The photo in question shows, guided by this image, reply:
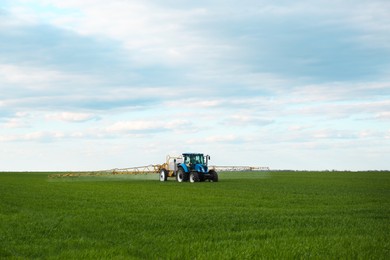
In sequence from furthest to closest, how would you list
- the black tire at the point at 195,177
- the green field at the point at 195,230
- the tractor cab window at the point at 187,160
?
the tractor cab window at the point at 187,160, the black tire at the point at 195,177, the green field at the point at 195,230

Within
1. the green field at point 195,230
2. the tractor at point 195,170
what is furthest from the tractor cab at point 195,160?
the green field at point 195,230

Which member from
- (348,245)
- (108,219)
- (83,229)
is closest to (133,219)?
(108,219)

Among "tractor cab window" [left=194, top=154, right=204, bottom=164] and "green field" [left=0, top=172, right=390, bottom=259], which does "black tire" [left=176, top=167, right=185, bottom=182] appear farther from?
"green field" [left=0, top=172, right=390, bottom=259]

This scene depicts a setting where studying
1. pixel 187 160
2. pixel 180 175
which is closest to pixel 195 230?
pixel 187 160

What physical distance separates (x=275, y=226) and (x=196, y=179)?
32.6 meters

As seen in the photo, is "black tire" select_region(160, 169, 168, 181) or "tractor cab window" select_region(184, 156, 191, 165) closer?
"tractor cab window" select_region(184, 156, 191, 165)

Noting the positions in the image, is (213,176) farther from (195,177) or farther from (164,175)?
(164,175)

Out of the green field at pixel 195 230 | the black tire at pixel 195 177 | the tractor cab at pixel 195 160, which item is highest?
the tractor cab at pixel 195 160

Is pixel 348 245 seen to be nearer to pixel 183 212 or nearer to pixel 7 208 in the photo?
pixel 183 212

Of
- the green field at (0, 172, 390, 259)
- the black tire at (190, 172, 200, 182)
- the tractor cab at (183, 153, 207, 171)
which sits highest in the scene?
the tractor cab at (183, 153, 207, 171)

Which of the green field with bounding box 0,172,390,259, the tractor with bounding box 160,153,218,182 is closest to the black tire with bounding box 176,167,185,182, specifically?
the tractor with bounding box 160,153,218,182

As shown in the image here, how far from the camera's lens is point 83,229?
59.6ft

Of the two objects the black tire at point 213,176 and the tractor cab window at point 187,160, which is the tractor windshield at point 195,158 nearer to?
the tractor cab window at point 187,160

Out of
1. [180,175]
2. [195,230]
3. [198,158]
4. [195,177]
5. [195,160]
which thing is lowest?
[195,230]
